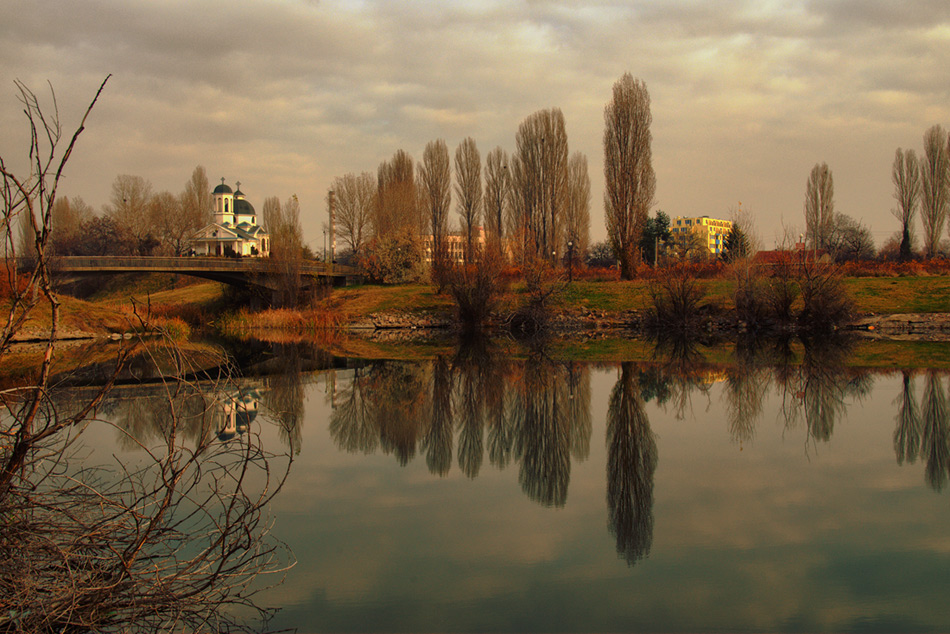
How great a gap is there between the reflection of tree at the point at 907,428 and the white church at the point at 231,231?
160 ft

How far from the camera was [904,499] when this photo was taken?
18.9ft

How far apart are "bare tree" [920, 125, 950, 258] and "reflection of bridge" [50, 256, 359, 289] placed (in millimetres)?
35570

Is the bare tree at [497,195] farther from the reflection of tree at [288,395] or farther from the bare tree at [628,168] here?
the reflection of tree at [288,395]

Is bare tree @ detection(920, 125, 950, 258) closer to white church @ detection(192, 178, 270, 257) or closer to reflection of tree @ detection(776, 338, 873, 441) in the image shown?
reflection of tree @ detection(776, 338, 873, 441)

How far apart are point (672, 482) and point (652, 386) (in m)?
6.24

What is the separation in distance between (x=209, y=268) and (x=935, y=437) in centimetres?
3225

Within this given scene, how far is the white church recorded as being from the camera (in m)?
60.8

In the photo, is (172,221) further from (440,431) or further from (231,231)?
(440,431)

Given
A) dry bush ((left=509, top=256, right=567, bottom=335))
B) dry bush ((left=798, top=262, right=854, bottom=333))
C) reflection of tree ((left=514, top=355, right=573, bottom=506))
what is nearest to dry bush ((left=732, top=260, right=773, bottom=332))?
dry bush ((left=798, top=262, right=854, bottom=333))

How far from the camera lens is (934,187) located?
4081cm

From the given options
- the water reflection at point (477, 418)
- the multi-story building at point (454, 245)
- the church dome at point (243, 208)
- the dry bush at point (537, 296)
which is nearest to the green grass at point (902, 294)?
the dry bush at point (537, 296)

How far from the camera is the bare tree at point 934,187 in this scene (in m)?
40.6

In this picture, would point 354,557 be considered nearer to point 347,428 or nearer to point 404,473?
point 404,473

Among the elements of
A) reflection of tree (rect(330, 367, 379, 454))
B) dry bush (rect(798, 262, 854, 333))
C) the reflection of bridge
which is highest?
the reflection of bridge
